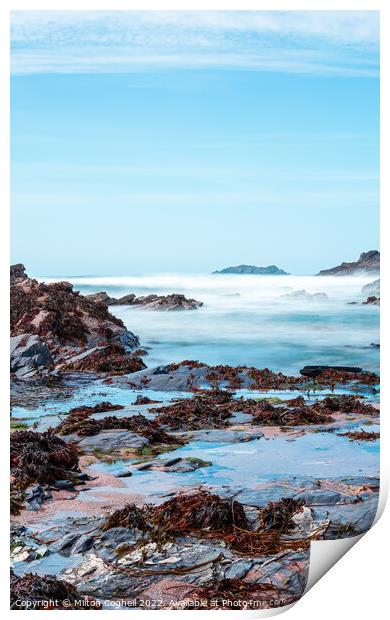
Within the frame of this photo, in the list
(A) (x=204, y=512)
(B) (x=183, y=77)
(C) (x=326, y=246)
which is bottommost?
(A) (x=204, y=512)

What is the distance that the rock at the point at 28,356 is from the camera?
701cm

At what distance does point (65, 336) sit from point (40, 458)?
96 centimetres

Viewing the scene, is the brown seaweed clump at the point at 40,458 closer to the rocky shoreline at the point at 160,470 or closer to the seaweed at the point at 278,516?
the rocky shoreline at the point at 160,470

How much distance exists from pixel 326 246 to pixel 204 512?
2157 millimetres

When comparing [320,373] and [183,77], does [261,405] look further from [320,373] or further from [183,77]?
[183,77]

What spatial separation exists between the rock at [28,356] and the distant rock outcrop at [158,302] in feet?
1.78

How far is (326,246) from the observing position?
726 centimetres

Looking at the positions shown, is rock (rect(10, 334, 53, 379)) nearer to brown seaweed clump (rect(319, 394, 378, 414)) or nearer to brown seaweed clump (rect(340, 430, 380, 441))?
brown seaweed clump (rect(319, 394, 378, 414))

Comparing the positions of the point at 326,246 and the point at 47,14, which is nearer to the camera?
the point at 47,14

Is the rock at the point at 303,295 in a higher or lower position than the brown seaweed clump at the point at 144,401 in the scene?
higher

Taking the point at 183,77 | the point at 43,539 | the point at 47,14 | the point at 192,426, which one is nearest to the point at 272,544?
the point at 192,426

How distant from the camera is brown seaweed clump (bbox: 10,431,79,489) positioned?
266 inches

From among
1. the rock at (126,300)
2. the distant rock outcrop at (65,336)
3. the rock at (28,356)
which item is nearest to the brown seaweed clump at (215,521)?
the distant rock outcrop at (65,336)

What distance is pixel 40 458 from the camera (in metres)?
6.76
